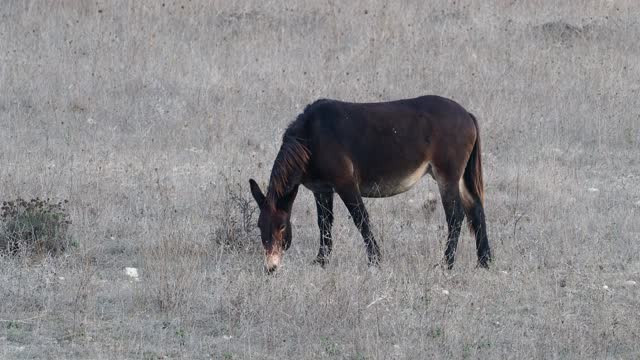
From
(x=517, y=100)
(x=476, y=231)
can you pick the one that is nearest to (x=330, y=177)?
(x=476, y=231)

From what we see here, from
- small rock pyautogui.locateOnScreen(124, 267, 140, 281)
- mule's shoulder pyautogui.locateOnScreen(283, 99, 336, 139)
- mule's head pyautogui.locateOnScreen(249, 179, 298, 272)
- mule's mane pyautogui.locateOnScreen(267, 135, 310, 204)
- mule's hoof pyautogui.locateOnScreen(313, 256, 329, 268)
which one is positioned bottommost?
mule's hoof pyautogui.locateOnScreen(313, 256, 329, 268)

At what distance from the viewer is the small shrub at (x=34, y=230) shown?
789cm

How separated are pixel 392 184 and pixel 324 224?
667mm

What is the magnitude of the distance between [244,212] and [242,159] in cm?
326

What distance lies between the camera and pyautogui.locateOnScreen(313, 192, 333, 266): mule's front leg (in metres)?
8.09

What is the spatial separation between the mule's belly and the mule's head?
68 centimetres

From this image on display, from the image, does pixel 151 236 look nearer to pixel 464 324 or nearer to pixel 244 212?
pixel 244 212

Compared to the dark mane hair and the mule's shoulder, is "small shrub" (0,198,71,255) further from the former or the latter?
the mule's shoulder

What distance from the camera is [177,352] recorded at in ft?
19.5

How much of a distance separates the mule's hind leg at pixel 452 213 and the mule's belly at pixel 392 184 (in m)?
0.21

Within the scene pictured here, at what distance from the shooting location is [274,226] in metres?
7.71

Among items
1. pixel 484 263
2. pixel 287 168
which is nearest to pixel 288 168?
pixel 287 168

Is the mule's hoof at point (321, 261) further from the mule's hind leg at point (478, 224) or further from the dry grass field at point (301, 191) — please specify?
the mule's hind leg at point (478, 224)

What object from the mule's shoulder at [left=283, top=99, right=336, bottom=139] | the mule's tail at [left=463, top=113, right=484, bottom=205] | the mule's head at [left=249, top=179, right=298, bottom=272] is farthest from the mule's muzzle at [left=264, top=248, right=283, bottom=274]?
the mule's tail at [left=463, top=113, right=484, bottom=205]
